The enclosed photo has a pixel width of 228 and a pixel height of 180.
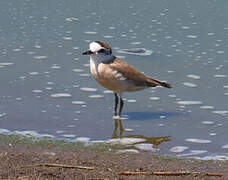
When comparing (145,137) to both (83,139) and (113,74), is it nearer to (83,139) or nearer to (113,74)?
(83,139)

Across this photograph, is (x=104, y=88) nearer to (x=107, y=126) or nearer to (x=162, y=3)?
(x=107, y=126)

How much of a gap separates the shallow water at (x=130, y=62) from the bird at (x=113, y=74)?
218 mm

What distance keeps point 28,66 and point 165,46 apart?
6.82ft


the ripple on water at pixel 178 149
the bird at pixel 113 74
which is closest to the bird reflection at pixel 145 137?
the ripple on water at pixel 178 149

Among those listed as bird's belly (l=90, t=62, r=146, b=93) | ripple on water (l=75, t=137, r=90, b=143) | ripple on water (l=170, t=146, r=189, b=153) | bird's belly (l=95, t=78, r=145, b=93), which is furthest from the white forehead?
ripple on water (l=170, t=146, r=189, b=153)

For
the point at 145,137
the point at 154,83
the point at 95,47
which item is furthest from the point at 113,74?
the point at 145,137

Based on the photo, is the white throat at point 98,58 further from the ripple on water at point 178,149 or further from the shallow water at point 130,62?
the ripple on water at point 178,149

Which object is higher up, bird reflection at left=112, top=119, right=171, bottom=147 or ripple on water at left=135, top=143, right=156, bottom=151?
bird reflection at left=112, top=119, right=171, bottom=147

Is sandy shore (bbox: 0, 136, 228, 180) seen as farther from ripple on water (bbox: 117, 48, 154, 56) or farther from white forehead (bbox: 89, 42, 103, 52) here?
ripple on water (bbox: 117, 48, 154, 56)

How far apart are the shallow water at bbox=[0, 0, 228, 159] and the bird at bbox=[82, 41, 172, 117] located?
0.22 meters

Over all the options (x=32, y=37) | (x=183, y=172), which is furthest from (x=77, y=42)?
(x=183, y=172)

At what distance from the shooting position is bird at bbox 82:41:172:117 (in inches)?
316

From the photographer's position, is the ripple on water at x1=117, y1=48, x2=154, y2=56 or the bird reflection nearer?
the bird reflection

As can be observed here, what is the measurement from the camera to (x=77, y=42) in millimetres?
10281
